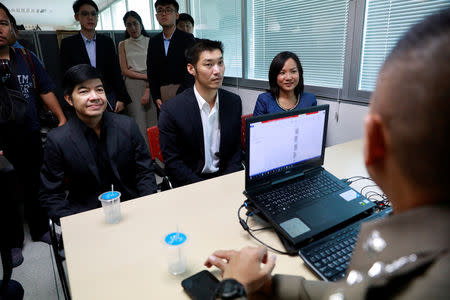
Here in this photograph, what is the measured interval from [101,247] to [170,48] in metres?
2.65

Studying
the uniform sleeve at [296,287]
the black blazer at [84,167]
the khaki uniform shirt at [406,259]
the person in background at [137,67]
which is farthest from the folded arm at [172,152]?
the person in background at [137,67]

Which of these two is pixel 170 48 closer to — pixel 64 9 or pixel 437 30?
pixel 437 30

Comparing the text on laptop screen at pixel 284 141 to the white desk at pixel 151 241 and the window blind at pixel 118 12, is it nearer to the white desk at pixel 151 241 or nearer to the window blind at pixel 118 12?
the white desk at pixel 151 241

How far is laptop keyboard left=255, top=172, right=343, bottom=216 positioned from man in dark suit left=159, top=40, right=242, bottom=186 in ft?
2.78

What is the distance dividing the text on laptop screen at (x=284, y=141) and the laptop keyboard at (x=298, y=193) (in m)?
0.08

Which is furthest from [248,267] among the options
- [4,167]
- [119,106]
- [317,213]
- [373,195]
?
[119,106]

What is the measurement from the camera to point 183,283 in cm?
79

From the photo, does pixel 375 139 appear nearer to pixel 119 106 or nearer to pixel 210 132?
pixel 210 132

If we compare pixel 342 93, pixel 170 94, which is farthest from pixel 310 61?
pixel 170 94

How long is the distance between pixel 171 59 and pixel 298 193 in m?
2.54

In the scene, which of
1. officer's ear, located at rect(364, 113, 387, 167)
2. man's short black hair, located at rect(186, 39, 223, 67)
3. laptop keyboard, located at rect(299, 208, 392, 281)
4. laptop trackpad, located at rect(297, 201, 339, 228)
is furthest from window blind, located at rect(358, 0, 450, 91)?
officer's ear, located at rect(364, 113, 387, 167)

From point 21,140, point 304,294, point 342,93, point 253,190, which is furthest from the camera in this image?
point 342,93

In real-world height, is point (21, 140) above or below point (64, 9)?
below

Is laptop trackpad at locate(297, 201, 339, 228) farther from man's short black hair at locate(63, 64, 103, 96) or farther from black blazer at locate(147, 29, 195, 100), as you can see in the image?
black blazer at locate(147, 29, 195, 100)
